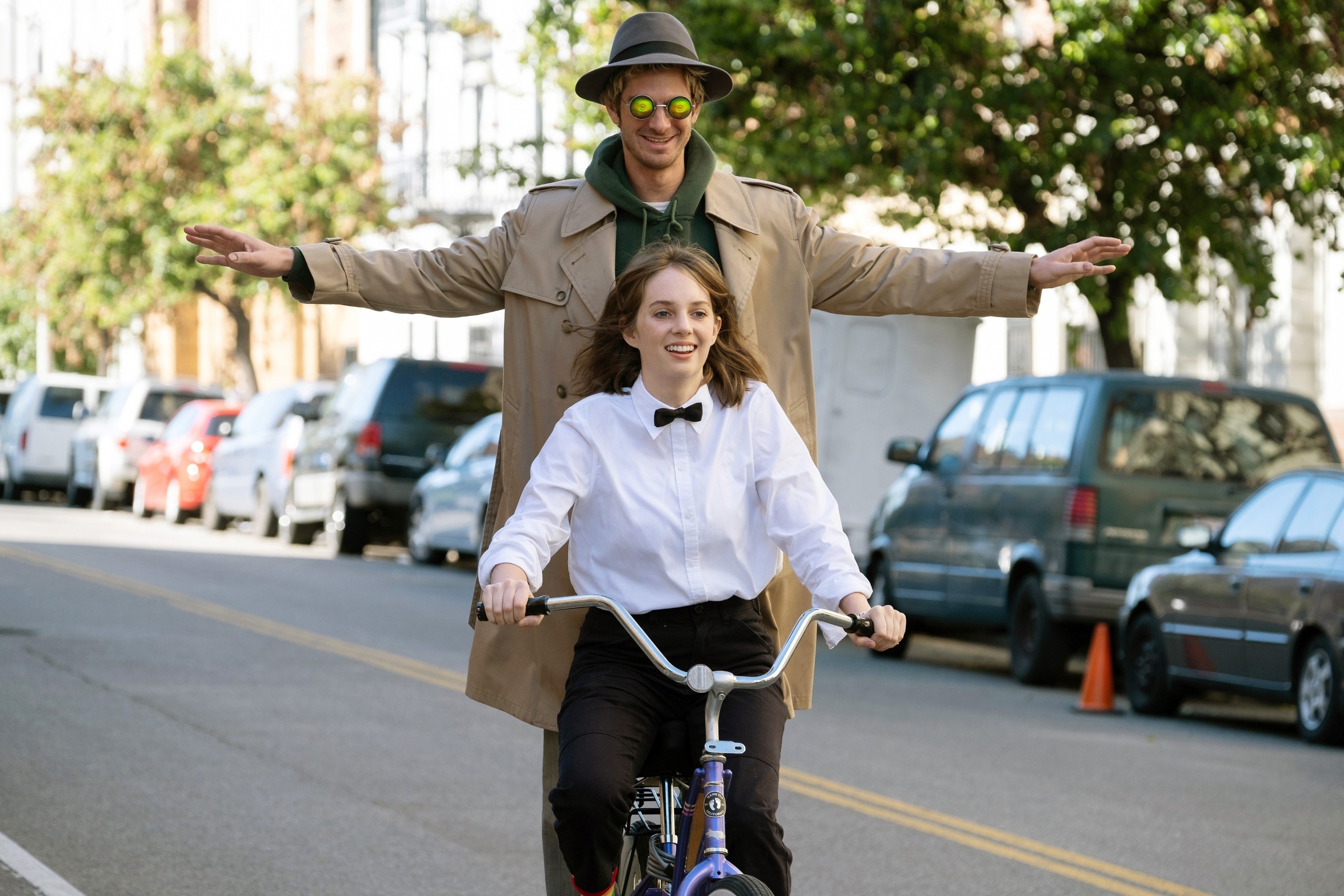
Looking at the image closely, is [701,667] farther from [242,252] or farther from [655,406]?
[242,252]

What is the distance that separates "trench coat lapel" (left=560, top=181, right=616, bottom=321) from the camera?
466 centimetres

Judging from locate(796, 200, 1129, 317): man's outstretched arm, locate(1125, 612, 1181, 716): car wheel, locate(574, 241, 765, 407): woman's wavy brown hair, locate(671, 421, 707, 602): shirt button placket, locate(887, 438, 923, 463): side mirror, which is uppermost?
locate(796, 200, 1129, 317): man's outstretched arm

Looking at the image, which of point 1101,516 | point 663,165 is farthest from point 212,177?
point 663,165

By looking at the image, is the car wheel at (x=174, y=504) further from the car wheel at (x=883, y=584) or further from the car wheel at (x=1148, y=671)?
the car wheel at (x=1148, y=671)

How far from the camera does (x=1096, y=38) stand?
16.8 meters

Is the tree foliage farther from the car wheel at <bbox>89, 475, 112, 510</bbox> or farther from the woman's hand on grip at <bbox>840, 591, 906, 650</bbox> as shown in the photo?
the car wheel at <bbox>89, 475, 112, 510</bbox>

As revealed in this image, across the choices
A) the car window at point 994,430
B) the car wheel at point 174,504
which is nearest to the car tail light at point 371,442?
the car wheel at point 174,504

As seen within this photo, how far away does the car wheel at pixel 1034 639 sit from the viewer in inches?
518

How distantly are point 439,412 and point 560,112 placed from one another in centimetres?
504

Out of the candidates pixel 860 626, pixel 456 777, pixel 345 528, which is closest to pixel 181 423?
pixel 345 528

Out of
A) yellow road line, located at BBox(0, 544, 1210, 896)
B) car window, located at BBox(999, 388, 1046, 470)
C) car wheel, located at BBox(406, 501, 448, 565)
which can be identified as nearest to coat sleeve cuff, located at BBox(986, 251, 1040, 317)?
yellow road line, located at BBox(0, 544, 1210, 896)

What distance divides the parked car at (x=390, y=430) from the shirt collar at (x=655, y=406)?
692 inches

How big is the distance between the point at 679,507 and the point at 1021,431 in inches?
393

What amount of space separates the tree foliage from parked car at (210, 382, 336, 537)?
7915mm
